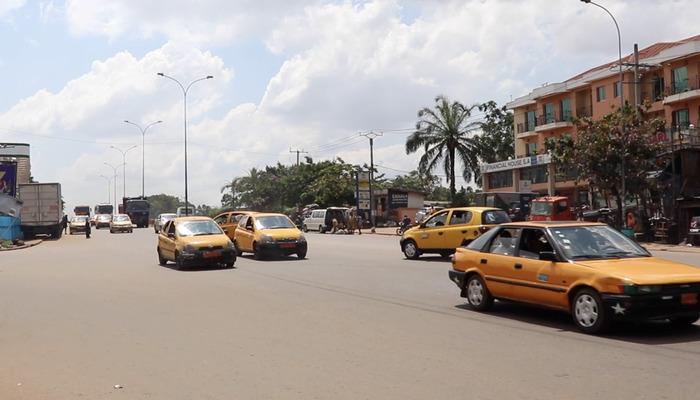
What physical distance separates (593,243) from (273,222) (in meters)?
15.0

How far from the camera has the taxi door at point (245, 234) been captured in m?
22.8

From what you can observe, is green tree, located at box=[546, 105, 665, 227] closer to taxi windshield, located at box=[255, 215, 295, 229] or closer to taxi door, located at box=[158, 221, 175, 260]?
taxi windshield, located at box=[255, 215, 295, 229]

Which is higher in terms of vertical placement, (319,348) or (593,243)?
(593,243)

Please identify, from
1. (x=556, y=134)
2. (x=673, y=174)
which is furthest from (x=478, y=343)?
(x=556, y=134)

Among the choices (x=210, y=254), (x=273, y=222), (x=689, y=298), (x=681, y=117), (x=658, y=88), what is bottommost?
(x=689, y=298)

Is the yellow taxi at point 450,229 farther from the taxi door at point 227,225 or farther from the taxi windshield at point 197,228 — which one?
the taxi door at point 227,225

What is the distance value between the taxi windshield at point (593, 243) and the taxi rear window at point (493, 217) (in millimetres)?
10364

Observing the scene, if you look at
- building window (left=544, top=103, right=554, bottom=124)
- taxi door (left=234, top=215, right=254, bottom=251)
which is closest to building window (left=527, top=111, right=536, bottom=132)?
building window (left=544, top=103, right=554, bottom=124)

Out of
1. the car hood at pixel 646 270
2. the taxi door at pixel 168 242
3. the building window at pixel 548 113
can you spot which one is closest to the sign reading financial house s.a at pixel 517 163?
the building window at pixel 548 113

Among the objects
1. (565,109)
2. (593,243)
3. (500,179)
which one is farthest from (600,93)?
(593,243)

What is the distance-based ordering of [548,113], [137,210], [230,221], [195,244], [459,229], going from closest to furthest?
[195,244], [459,229], [230,221], [548,113], [137,210]

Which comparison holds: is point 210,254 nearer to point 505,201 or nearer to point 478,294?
point 478,294

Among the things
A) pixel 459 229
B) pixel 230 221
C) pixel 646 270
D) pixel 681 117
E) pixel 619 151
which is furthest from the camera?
pixel 681 117

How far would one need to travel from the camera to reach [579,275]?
855cm
